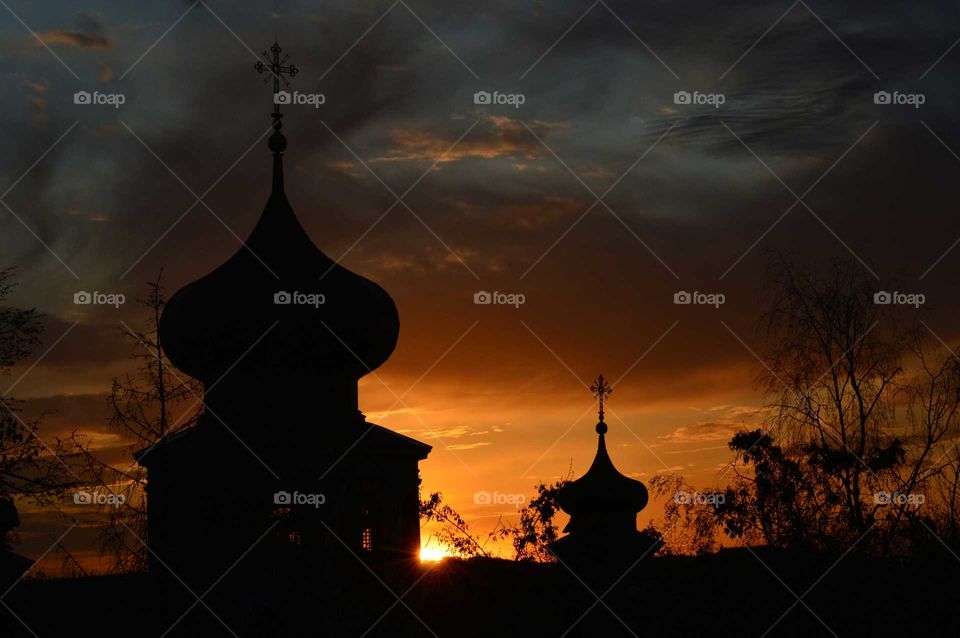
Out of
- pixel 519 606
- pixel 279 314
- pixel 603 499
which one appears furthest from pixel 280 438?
pixel 603 499

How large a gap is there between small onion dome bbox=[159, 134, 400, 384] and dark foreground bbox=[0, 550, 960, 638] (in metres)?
3.60

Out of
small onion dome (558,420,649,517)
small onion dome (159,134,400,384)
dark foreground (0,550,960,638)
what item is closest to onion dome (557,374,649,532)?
small onion dome (558,420,649,517)

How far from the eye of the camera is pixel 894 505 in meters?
23.1

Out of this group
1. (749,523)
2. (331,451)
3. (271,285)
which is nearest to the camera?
(331,451)

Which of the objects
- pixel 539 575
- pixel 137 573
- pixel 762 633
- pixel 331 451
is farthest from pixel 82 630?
pixel 762 633

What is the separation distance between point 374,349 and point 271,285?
201 cm

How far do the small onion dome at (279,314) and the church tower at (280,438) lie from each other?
2 centimetres

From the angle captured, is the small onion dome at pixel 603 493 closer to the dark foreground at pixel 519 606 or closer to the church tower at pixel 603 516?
the church tower at pixel 603 516

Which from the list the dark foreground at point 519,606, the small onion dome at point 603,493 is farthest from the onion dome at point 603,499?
the dark foreground at point 519,606

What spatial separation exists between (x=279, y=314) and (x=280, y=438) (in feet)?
7.43

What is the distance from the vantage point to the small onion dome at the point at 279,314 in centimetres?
2398

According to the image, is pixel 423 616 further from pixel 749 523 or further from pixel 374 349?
pixel 749 523

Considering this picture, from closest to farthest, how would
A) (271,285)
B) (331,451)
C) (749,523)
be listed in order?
(331,451), (271,285), (749,523)

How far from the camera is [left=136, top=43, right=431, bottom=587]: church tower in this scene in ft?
74.9
